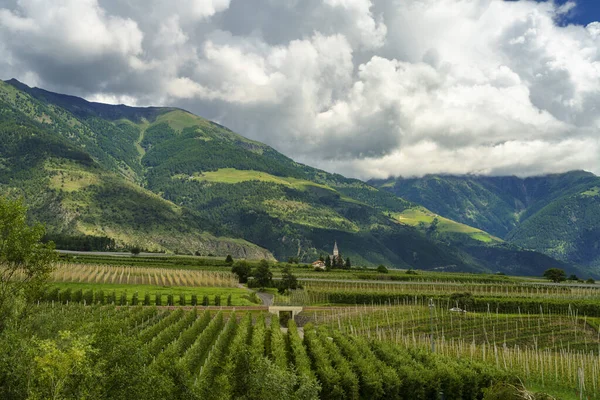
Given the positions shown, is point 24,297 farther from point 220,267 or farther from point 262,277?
point 220,267

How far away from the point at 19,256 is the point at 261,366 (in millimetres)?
24032

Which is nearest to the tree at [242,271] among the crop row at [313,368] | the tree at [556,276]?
the crop row at [313,368]

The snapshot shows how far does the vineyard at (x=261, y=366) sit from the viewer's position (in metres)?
22.3

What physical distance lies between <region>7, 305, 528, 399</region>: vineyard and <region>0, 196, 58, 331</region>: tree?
298 cm

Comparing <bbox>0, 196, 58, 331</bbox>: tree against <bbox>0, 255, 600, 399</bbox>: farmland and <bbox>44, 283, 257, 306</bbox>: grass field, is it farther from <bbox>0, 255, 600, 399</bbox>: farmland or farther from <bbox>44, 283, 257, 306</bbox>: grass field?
<bbox>44, 283, 257, 306</bbox>: grass field

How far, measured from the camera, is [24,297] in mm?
37844

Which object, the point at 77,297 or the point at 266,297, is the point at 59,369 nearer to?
the point at 77,297

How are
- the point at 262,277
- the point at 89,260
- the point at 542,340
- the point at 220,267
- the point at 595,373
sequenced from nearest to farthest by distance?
the point at 595,373, the point at 542,340, the point at 262,277, the point at 89,260, the point at 220,267

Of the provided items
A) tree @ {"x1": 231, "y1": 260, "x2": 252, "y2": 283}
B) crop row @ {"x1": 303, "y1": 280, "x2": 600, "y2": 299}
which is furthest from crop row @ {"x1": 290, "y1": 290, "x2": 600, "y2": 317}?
tree @ {"x1": 231, "y1": 260, "x2": 252, "y2": 283}

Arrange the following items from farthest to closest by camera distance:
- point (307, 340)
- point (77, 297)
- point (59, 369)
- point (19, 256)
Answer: point (77, 297) < point (307, 340) < point (19, 256) < point (59, 369)

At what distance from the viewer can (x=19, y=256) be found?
119 feet

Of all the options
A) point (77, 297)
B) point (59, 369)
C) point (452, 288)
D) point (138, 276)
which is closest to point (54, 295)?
point (77, 297)

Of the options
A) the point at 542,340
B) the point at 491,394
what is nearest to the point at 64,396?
the point at 491,394

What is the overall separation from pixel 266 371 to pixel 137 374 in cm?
678
